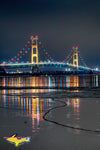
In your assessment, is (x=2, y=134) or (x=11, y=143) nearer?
(x=11, y=143)

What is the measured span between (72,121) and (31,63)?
86.5m

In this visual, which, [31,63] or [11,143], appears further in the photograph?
[31,63]

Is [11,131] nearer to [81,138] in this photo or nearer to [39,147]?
[39,147]

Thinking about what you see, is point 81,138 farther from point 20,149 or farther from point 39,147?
point 20,149

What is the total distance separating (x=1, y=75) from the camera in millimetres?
101625

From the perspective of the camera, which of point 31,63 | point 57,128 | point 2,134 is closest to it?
point 2,134

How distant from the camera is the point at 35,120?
689 cm

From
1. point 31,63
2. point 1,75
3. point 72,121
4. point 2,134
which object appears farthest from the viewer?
point 1,75

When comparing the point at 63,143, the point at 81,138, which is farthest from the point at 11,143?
the point at 81,138

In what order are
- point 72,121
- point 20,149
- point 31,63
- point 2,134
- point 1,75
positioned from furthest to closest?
point 1,75, point 31,63, point 72,121, point 2,134, point 20,149

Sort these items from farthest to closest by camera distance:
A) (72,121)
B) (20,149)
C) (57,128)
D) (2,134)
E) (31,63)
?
(31,63) < (72,121) < (57,128) < (2,134) < (20,149)

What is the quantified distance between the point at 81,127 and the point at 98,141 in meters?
1.19

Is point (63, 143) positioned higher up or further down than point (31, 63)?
further down

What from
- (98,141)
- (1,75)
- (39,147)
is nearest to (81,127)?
(98,141)
